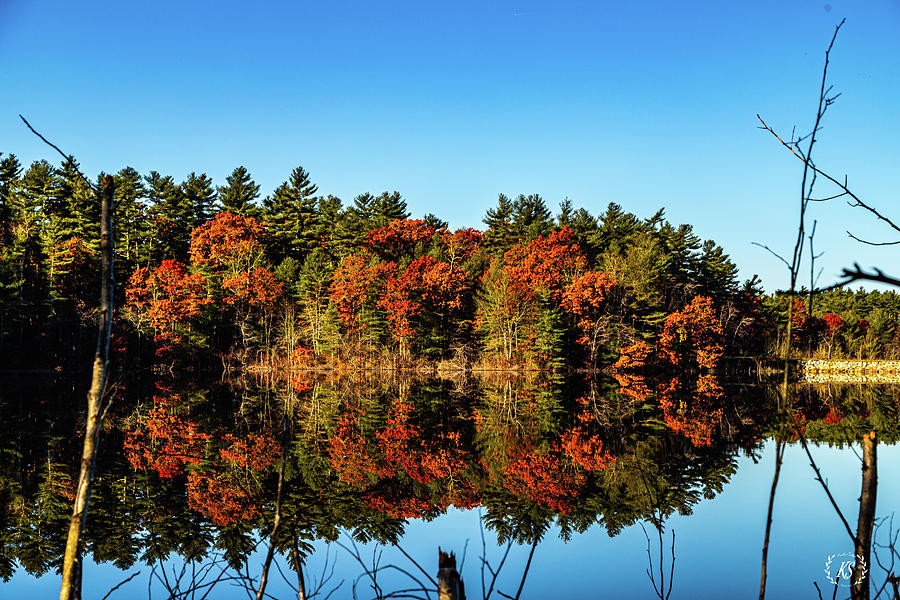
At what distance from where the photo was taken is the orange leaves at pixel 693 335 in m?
42.6

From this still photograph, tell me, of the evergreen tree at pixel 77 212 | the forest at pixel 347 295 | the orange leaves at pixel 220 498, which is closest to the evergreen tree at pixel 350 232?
the forest at pixel 347 295

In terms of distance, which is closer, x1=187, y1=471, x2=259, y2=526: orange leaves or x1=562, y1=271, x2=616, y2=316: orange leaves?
x1=187, y1=471, x2=259, y2=526: orange leaves

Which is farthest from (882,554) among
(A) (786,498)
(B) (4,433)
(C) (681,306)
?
(C) (681,306)

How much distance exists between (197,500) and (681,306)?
136ft

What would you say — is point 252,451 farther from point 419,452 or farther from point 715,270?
point 715,270

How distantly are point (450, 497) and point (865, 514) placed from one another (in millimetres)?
7871

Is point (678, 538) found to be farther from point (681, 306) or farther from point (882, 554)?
point (681, 306)

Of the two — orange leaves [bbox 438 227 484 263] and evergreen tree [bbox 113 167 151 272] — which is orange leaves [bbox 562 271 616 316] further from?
evergreen tree [bbox 113 167 151 272]

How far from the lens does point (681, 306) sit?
148 feet

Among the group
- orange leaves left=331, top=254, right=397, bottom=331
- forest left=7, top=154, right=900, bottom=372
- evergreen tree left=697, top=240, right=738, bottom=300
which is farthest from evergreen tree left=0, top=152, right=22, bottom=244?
evergreen tree left=697, top=240, right=738, bottom=300

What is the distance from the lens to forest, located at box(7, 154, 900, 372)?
38844 mm

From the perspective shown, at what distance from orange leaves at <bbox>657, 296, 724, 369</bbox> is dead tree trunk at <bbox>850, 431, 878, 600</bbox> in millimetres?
41881

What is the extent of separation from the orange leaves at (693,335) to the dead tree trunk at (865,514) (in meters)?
41.9

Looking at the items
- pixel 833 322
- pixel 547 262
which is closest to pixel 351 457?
pixel 547 262
